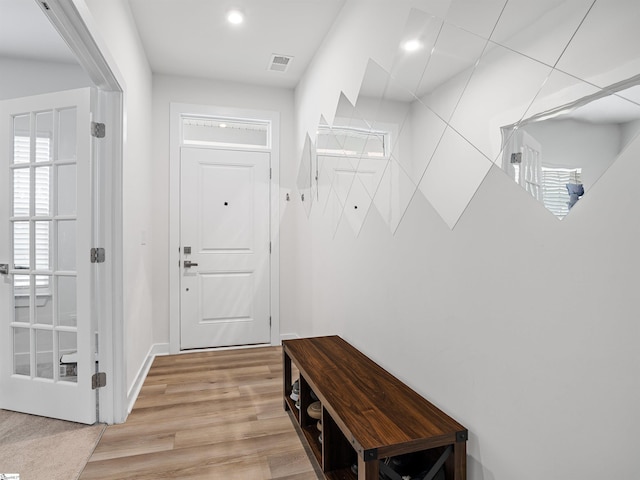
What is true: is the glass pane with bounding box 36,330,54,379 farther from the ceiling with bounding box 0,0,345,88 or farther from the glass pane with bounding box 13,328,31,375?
the ceiling with bounding box 0,0,345,88

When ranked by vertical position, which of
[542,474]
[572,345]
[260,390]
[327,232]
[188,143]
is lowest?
[260,390]

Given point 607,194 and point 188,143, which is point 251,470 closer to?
point 607,194

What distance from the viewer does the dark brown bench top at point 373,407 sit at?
1.23 m

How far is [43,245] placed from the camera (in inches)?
86.0

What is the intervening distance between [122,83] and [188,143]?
1.44 metres

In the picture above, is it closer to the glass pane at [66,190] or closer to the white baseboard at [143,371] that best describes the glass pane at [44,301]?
the glass pane at [66,190]

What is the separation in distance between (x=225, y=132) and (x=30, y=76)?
1594 mm

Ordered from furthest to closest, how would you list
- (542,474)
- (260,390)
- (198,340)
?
(198,340) → (260,390) → (542,474)

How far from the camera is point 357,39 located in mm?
2268

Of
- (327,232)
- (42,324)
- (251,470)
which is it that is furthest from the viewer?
(327,232)

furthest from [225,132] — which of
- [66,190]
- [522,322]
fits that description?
[522,322]

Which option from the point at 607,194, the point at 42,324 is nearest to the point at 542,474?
the point at 607,194

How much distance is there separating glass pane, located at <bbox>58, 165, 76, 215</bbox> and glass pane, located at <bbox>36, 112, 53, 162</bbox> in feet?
0.42

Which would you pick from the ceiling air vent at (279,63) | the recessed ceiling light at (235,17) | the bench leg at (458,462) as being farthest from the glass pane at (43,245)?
the bench leg at (458,462)
